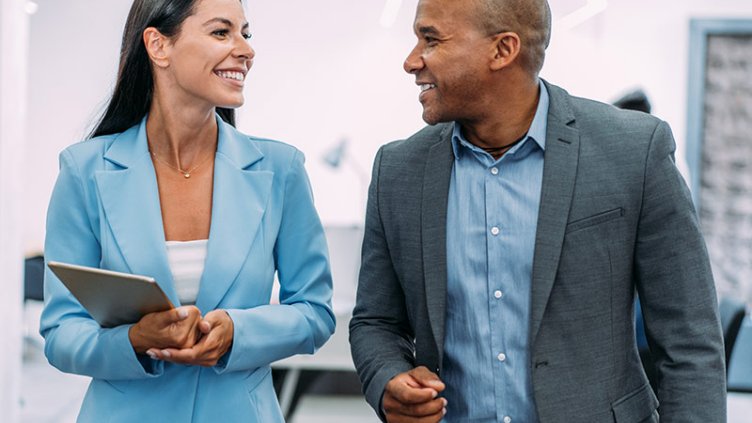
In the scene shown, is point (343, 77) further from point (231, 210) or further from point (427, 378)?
Answer: point (427, 378)

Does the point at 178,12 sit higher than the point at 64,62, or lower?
lower

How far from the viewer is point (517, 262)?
1400 mm

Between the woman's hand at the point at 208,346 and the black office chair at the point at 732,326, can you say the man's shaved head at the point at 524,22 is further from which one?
the black office chair at the point at 732,326

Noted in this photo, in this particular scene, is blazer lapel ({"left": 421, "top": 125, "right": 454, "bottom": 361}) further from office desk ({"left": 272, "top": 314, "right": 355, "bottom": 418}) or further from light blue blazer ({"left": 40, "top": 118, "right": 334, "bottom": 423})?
office desk ({"left": 272, "top": 314, "right": 355, "bottom": 418})

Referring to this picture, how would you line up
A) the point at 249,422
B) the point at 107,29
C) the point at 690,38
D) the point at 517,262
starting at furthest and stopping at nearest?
the point at 107,29 < the point at 690,38 < the point at 249,422 < the point at 517,262

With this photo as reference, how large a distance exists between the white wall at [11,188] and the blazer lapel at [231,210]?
164 centimetres

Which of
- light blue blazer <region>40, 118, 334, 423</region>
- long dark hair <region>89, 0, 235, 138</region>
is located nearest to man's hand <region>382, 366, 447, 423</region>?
light blue blazer <region>40, 118, 334, 423</region>

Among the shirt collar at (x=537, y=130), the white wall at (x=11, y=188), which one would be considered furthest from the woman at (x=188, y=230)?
the white wall at (x=11, y=188)

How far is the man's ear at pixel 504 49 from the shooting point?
1447 millimetres

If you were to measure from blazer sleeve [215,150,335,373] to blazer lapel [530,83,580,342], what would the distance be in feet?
1.35

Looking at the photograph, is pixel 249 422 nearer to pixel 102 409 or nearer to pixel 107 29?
pixel 102 409

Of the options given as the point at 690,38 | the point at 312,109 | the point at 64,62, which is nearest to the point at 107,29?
the point at 64,62

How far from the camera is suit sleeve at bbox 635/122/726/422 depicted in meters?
1.36

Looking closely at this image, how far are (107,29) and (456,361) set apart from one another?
204 inches
